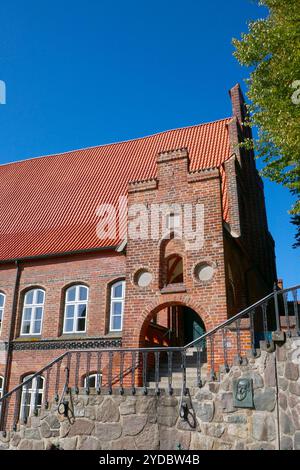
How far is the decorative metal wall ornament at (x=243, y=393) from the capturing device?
7.44m

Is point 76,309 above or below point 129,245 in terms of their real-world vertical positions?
below

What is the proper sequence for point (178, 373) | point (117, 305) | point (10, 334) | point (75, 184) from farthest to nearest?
1. point (75, 184)
2. point (10, 334)
3. point (117, 305)
4. point (178, 373)

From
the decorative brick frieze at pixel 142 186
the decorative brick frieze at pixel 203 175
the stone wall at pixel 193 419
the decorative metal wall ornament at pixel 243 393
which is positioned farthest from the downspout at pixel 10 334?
the decorative metal wall ornament at pixel 243 393

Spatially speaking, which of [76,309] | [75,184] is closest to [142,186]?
[76,309]

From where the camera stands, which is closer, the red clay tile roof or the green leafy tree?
the green leafy tree

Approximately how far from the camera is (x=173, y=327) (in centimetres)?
1402

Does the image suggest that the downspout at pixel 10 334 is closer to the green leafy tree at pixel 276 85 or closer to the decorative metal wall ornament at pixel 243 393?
the decorative metal wall ornament at pixel 243 393

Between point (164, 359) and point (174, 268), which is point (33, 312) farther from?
point (174, 268)

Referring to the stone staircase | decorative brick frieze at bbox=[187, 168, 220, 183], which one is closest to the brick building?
decorative brick frieze at bbox=[187, 168, 220, 183]

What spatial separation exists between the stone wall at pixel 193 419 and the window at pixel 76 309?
534 centimetres

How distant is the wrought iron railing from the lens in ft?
25.5

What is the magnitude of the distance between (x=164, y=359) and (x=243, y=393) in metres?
5.15

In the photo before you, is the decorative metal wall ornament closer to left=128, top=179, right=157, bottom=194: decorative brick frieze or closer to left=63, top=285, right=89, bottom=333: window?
left=128, top=179, right=157, bottom=194: decorative brick frieze

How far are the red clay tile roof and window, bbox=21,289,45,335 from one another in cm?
147
